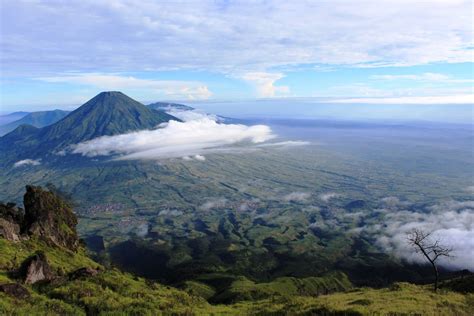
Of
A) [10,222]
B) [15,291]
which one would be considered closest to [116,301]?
[15,291]

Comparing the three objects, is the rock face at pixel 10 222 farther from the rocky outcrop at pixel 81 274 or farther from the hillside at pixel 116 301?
the rocky outcrop at pixel 81 274

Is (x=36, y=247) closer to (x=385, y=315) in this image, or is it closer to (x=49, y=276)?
(x=49, y=276)

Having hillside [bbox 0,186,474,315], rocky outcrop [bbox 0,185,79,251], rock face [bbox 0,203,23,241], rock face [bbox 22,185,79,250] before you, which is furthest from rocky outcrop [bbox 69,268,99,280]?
rock face [bbox 22,185,79,250]

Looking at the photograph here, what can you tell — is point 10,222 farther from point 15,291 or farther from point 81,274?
point 15,291

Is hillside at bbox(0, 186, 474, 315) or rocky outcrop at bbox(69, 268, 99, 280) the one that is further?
rocky outcrop at bbox(69, 268, 99, 280)

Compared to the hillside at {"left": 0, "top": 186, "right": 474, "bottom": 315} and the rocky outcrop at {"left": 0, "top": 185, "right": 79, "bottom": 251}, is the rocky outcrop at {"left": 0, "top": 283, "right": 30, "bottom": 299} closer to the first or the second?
the hillside at {"left": 0, "top": 186, "right": 474, "bottom": 315}

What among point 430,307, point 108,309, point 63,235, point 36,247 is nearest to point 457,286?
point 430,307
